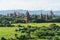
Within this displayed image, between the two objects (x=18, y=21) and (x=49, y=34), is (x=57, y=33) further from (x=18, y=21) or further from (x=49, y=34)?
(x=18, y=21)

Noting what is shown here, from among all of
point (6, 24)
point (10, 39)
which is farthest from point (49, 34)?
point (6, 24)

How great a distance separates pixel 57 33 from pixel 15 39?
14949mm

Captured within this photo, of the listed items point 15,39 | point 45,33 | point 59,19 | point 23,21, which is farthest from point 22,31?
point 59,19

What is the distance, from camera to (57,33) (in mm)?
57719

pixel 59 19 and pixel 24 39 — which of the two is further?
pixel 59 19

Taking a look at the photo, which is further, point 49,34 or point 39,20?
point 39,20

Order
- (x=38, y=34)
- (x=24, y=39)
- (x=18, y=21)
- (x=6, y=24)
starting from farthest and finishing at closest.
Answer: (x=18, y=21) < (x=6, y=24) < (x=38, y=34) < (x=24, y=39)

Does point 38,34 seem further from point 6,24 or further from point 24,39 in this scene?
point 6,24

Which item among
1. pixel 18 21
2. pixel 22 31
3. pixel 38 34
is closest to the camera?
pixel 38 34

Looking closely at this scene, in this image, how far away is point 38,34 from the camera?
180 ft

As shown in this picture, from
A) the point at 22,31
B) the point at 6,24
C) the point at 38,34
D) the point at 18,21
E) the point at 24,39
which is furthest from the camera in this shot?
the point at 18,21

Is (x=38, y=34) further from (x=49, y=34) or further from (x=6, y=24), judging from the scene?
(x=6, y=24)

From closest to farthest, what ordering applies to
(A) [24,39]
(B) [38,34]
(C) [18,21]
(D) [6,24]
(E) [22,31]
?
(A) [24,39] → (B) [38,34] → (E) [22,31] → (D) [6,24] → (C) [18,21]

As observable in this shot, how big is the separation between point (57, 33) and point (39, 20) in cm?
3411
